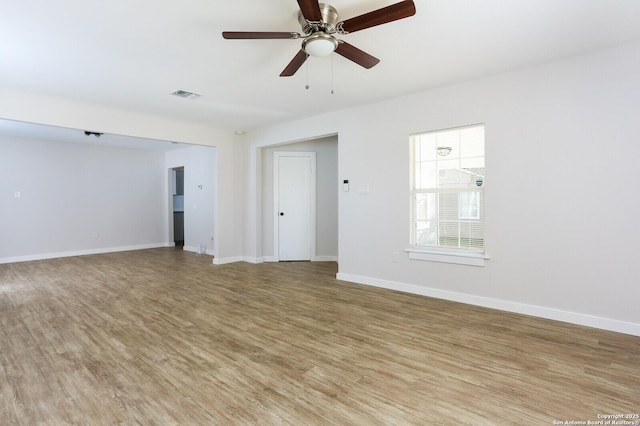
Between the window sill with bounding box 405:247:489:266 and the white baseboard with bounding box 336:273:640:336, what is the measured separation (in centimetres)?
38

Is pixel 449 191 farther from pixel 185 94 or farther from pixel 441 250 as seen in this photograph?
pixel 185 94

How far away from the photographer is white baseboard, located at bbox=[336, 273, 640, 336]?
2.90 meters

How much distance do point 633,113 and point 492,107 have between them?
46.0 inches

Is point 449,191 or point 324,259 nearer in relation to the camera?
point 449,191

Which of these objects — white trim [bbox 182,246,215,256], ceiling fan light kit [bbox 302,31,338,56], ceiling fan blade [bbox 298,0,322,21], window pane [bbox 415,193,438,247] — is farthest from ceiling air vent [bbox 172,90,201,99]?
white trim [bbox 182,246,215,256]

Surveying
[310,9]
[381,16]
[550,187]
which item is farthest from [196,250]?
[550,187]

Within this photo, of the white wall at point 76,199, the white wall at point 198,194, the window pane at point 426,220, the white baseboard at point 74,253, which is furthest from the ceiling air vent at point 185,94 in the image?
the white baseboard at point 74,253

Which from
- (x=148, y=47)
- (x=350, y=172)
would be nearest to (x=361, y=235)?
(x=350, y=172)

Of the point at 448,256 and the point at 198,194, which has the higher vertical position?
the point at 198,194

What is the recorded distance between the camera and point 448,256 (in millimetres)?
3883

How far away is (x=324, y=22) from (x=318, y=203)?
4.44 metres

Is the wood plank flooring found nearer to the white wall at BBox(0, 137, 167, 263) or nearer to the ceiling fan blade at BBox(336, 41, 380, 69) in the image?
the ceiling fan blade at BBox(336, 41, 380, 69)

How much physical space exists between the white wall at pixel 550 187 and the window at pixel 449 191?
0.17 meters

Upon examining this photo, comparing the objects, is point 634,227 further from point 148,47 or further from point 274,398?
point 148,47
